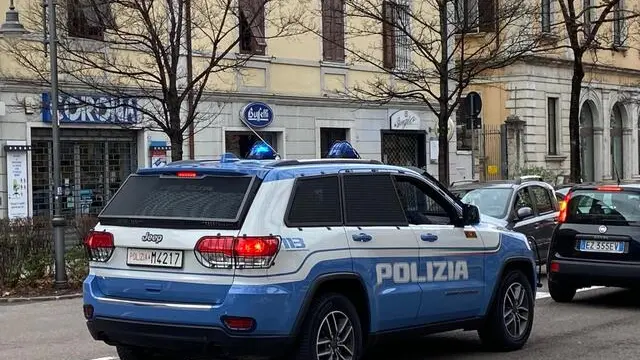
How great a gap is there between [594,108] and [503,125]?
272 inches

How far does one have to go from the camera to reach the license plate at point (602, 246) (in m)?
11.7

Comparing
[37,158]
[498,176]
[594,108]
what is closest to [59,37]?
[37,158]

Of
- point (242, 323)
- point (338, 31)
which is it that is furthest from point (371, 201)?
point (338, 31)

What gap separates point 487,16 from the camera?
22.8 meters

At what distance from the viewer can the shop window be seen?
26.8 meters

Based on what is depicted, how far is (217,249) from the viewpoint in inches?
260

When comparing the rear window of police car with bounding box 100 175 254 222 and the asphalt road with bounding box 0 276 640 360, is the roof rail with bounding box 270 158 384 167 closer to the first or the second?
the rear window of police car with bounding box 100 175 254 222

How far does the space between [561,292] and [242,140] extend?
13794 millimetres

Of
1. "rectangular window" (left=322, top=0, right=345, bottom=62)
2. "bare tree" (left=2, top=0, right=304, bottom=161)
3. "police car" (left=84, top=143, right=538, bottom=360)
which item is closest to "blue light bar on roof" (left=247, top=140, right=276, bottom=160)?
"police car" (left=84, top=143, right=538, bottom=360)

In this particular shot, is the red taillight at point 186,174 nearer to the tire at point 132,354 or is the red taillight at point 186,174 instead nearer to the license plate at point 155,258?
the license plate at point 155,258

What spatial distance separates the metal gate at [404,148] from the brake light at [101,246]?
21.6 m

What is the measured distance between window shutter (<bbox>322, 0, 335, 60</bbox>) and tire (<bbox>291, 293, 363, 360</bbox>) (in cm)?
1923

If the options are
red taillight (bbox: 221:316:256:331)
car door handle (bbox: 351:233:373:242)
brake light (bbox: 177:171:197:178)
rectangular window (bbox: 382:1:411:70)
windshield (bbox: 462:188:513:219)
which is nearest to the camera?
red taillight (bbox: 221:316:256:331)

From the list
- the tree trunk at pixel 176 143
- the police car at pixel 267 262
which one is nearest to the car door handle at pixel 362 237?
the police car at pixel 267 262
